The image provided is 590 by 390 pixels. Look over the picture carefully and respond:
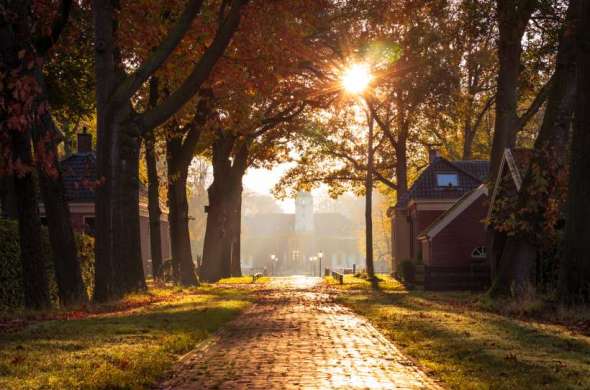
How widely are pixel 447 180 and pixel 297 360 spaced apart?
143 ft

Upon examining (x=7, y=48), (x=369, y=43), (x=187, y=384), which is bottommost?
(x=187, y=384)

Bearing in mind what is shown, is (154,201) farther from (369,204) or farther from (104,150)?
(369,204)

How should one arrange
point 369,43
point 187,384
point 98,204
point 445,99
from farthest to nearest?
point 445,99 < point 369,43 < point 98,204 < point 187,384

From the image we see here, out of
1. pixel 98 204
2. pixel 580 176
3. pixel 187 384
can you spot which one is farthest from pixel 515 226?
pixel 187 384

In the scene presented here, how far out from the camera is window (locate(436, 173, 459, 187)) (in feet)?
177

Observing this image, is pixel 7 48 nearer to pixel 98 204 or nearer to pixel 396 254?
pixel 98 204

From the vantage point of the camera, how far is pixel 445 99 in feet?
122

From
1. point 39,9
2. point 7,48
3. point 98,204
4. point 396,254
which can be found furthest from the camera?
point 396,254

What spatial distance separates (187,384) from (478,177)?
4739 centimetres

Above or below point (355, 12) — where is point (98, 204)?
below

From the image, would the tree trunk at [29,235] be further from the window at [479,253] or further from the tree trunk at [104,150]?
the window at [479,253]

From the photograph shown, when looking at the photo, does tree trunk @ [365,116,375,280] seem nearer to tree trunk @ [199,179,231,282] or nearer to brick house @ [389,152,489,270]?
brick house @ [389,152,489,270]

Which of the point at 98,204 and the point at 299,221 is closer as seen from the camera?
the point at 98,204

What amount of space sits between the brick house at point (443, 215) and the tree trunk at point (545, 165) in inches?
485
